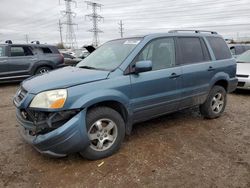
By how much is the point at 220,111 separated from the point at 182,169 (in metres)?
2.62

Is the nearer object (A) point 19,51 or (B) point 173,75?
(B) point 173,75

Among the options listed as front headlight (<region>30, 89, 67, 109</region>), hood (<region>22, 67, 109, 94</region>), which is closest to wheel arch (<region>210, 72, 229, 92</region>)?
hood (<region>22, 67, 109, 94</region>)

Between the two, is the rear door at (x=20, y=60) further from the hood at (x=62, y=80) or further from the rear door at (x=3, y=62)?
the hood at (x=62, y=80)

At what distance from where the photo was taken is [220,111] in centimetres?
544

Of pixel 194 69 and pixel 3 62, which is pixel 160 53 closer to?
pixel 194 69

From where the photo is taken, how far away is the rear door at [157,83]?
12.5 ft

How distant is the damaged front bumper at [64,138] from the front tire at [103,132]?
0.16 meters

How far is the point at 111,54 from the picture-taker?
13.9 ft

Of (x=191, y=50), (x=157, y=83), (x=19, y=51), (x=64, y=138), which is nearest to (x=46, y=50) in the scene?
(x=19, y=51)

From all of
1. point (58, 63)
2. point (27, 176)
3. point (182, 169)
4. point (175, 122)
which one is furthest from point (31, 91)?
point (58, 63)

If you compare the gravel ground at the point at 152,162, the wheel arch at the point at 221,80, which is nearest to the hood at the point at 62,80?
the gravel ground at the point at 152,162

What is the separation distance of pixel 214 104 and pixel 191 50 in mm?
1379

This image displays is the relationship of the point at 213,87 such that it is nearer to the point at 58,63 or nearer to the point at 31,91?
the point at 31,91

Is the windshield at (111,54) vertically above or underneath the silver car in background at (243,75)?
above
